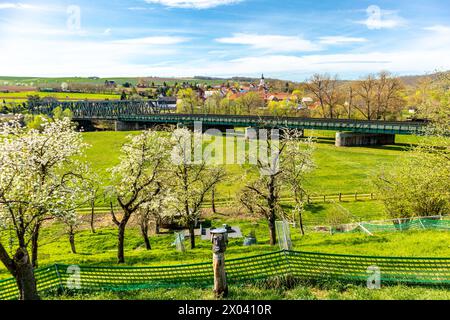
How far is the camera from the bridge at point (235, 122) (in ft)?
219

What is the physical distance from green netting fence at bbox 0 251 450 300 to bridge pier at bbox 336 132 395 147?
61.7 meters

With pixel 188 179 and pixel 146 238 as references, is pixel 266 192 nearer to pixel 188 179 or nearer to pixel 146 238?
pixel 188 179

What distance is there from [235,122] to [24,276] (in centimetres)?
7570

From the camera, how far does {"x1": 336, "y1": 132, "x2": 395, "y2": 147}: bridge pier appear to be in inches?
2793

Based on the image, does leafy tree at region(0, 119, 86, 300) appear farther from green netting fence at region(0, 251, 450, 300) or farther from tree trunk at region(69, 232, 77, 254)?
tree trunk at region(69, 232, 77, 254)

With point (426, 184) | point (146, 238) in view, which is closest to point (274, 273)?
point (146, 238)

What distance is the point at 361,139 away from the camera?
72.5 meters

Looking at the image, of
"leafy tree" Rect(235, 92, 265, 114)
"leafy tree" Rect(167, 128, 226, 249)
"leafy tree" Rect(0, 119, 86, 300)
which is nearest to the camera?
"leafy tree" Rect(0, 119, 86, 300)

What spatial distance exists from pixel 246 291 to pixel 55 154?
1359 cm

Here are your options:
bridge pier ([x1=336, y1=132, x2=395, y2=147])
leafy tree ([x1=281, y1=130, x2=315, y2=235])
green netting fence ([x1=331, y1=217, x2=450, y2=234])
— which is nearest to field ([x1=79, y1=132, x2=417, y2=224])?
bridge pier ([x1=336, y1=132, x2=395, y2=147])

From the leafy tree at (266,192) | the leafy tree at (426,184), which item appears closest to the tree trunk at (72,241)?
the leafy tree at (266,192)

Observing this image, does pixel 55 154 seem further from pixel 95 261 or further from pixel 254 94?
pixel 254 94

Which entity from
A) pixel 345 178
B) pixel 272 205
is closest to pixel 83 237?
pixel 272 205

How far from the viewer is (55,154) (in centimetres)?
1883
